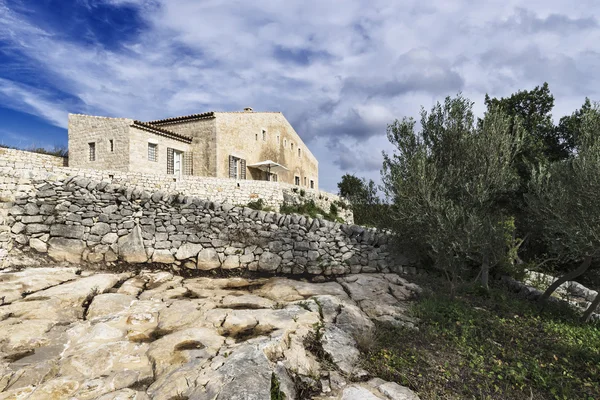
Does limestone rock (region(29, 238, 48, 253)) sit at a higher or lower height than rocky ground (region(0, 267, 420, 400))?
higher

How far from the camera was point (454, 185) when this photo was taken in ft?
35.6

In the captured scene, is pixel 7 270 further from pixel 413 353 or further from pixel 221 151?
pixel 221 151

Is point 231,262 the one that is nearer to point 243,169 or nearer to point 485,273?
point 485,273

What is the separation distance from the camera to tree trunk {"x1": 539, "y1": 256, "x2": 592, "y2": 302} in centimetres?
894

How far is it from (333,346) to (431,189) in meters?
6.57

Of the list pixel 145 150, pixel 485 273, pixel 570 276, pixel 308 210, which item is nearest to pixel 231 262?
pixel 308 210

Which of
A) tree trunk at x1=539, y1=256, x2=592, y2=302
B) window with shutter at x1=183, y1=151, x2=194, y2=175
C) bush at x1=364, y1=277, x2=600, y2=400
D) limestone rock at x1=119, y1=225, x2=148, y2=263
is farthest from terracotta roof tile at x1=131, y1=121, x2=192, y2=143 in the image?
tree trunk at x1=539, y1=256, x2=592, y2=302

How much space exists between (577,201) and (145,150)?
827 inches

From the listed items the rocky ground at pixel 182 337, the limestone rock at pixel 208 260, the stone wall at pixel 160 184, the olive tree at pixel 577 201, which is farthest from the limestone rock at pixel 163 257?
the olive tree at pixel 577 201

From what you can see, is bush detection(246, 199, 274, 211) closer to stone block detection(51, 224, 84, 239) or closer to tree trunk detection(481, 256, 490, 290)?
stone block detection(51, 224, 84, 239)

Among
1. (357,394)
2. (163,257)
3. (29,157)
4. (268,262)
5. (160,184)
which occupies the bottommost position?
(357,394)

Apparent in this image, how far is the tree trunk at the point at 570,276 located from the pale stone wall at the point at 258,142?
15.2 m

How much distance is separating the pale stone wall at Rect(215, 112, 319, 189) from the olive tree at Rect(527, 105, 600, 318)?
48.5ft

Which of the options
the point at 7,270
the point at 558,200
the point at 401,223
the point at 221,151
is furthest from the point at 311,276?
the point at 221,151
